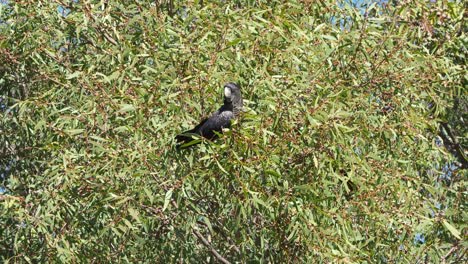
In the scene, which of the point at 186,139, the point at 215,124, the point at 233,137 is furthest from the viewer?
the point at 215,124

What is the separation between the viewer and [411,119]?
21.8 ft

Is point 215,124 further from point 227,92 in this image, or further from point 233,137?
point 233,137

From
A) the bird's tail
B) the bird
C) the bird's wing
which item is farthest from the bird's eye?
the bird's tail

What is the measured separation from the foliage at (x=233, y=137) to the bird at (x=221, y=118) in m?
0.10

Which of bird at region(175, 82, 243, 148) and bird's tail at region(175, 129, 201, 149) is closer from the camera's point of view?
bird's tail at region(175, 129, 201, 149)

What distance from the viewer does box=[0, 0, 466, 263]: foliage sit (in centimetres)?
611

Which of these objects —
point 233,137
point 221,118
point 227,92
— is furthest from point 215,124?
point 233,137

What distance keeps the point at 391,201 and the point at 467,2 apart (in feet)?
10.8

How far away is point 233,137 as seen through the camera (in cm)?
577

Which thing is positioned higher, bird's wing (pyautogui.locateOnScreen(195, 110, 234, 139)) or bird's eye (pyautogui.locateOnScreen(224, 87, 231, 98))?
bird's eye (pyautogui.locateOnScreen(224, 87, 231, 98))

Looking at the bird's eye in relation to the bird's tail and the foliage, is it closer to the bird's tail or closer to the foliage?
the foliage

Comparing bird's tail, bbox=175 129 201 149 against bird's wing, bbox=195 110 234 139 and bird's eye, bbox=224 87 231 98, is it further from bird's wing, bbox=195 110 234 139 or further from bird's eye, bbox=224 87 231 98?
bird's eye, bbox=224 87 231 98

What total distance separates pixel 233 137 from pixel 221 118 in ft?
1.64

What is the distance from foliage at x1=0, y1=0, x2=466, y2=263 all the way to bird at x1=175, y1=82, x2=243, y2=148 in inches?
3.9
